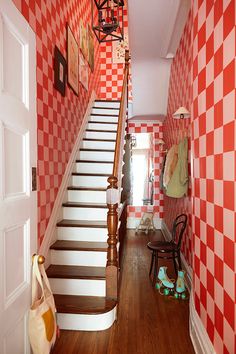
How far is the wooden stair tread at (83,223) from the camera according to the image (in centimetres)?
261

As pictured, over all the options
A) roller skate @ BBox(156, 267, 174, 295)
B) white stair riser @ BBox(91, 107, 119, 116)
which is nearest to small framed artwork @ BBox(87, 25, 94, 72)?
white stair riser @ BBox(91, 107, 119, 116)

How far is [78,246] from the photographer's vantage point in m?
2.44

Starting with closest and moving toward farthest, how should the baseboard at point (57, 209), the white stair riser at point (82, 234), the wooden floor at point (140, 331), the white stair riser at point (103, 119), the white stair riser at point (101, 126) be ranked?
the wooden floor at point (140, 331) → the baseboard at point (57, 209) → the white stair riser at point (82, 234) → the white stair riser at point (101, 126) → the white stair riser at point (103, 119)

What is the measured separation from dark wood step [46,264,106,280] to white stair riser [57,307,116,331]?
0.96 ft

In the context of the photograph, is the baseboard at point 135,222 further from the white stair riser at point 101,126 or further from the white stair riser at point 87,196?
the white stair riser at point 87,196

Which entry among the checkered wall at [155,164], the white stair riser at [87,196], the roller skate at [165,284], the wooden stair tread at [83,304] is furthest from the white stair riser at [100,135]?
the wooden stair tread at [83,304]

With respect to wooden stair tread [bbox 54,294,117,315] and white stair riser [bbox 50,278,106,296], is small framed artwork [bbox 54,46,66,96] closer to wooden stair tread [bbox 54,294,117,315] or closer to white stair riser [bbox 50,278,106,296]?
white stair riser [bbox 50,278,106,296]

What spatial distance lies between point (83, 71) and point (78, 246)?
2.86 metres

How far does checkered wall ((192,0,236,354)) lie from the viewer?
1174 mm

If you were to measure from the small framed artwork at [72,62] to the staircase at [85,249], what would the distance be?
2.74 ft

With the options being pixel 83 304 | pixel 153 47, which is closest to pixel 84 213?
pixel 83 304

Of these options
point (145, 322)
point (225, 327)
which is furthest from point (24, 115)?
point (145, 322)

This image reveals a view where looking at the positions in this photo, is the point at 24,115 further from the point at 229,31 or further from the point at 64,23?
the point at 64,23

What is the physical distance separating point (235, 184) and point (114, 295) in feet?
4.83
